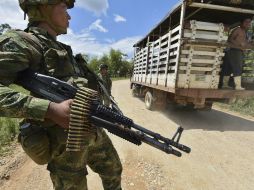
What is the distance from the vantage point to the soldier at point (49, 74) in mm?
1709

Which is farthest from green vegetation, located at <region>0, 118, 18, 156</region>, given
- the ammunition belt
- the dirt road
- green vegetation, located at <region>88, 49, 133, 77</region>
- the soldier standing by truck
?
green vegetation, located at <region>88, 49, 133, 77</region>

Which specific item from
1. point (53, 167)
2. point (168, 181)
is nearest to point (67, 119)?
point (53, 167)

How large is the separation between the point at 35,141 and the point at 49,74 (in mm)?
505

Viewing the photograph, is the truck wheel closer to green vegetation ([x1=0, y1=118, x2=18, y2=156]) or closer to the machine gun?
green vegetation ([x1=0, y1=118, x2=18, y2=156])

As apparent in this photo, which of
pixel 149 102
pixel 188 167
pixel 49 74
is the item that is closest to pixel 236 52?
pixel 149 102

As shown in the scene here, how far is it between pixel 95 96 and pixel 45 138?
503mm

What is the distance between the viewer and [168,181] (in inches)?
159

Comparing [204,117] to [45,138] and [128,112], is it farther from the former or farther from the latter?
[45,138]

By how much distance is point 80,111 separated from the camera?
1.71 metres

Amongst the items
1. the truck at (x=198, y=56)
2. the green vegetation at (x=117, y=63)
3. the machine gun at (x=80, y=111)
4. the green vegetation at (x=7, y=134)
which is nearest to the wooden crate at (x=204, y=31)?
the truck at (x=198, y=56)

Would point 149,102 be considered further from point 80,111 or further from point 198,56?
point 80,111

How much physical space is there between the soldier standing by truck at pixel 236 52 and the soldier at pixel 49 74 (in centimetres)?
593

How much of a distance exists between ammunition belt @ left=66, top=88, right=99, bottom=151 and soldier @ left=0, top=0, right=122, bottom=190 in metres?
0.05

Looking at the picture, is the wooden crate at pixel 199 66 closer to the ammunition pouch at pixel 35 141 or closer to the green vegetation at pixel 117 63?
the ammunition pouch at pixel 35 141
